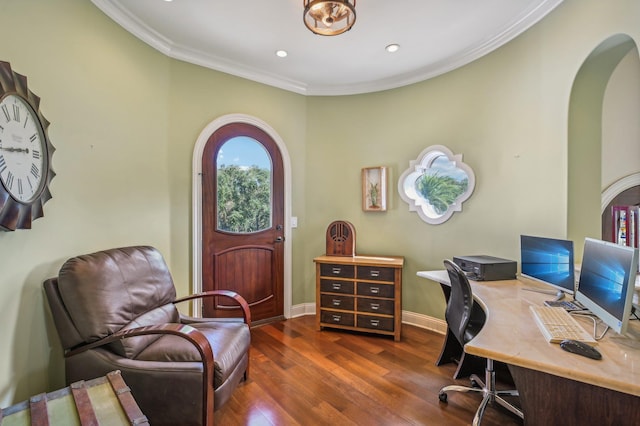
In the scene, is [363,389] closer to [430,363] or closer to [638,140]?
[430,363]

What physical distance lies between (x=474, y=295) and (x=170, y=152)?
276cm

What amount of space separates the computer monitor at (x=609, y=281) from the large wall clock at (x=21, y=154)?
108 inches

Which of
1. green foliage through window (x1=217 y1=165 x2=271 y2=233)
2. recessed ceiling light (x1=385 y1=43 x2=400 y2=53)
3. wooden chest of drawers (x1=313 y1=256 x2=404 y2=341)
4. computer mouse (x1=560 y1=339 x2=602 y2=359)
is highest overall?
recessed ceiling light (x1=385 y1=43 x2=400 y2=53)

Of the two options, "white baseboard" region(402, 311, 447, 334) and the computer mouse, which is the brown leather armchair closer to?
the computer mouse

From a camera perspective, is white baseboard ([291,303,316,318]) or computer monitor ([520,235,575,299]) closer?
computer monitor ([520,235,575,299])

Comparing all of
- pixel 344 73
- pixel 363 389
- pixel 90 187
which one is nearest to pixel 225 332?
pixel 363 389

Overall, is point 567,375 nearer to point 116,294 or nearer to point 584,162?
point 584,162

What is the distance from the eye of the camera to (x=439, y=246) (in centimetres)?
309

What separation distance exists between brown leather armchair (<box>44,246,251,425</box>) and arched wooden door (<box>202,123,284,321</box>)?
1.08 meters

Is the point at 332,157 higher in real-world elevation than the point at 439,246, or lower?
higher

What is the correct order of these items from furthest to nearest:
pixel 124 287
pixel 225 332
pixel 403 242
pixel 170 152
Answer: pixel 403 242, pixel 170 152, pixel 225 332, pixel 124 287

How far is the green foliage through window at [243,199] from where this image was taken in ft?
10.1

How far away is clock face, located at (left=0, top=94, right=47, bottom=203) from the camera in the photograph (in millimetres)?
1434

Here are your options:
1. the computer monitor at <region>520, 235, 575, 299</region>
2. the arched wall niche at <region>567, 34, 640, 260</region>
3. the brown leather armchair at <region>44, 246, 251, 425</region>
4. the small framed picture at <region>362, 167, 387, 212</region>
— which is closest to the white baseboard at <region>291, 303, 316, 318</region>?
the small framed picture at <region>362, 167, 387, 212</region>
